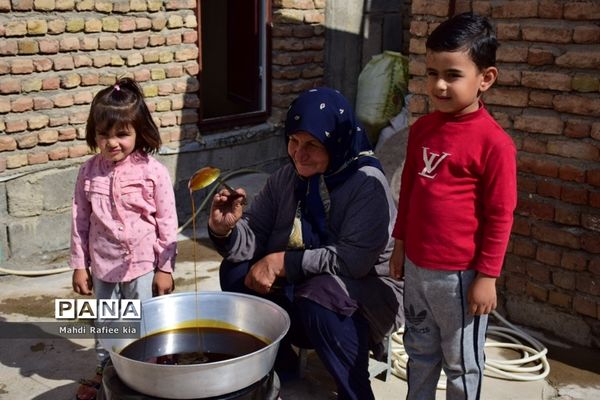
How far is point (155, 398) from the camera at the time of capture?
2195mm

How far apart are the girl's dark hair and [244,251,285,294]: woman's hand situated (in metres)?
0.73

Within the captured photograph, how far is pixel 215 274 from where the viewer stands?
5.10 m

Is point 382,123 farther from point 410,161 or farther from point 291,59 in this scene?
point 410,161

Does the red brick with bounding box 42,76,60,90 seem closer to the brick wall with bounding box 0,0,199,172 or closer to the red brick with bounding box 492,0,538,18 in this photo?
the brick wall with bounding box 0,0,199,172

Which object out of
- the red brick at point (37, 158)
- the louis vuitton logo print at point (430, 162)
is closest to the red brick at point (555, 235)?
the louis vuitton logo print at point (430, 162)

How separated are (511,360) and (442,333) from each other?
3.95 feet

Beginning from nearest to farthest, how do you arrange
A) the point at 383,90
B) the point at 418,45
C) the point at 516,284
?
1. the point at 516,284
2. the point at 418,45
3. the point at 383,90

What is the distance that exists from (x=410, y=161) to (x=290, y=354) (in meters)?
1.24

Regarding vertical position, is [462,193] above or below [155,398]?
above

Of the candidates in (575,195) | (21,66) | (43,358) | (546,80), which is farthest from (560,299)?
(21,66)

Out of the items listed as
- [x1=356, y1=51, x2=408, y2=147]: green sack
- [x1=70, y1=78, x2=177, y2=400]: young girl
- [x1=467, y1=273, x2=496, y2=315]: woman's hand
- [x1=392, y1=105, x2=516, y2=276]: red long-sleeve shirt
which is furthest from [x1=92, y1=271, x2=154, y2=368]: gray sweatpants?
[x1=356, y1=51, x2=408, y2=147]: green sack

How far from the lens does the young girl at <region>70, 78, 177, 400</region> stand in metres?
3.17

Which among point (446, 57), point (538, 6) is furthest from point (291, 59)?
point (446, 57)

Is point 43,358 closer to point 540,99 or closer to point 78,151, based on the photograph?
point 78,151
